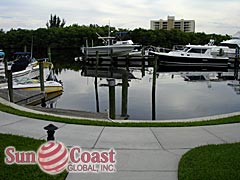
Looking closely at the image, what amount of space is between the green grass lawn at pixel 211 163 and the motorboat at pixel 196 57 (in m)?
39.5

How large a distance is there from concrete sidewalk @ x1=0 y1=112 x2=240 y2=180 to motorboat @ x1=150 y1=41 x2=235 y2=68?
37.4m

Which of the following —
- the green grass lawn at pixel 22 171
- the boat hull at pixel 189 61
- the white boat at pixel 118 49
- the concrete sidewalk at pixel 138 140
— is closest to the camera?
the green grass lawn at pixel 22 171

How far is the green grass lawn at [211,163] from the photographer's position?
5098mm

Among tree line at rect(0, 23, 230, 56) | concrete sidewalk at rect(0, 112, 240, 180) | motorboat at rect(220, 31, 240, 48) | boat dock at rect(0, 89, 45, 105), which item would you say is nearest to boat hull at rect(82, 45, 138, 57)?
motorboat at rect(220, 31, 240, 48)

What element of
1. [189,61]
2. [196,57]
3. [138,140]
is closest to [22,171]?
[138,140]

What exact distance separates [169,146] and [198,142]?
0.75 meters

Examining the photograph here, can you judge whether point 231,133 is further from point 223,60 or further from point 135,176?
point 223,60

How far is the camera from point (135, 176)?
17.1ft

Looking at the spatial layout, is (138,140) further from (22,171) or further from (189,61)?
(189,61)

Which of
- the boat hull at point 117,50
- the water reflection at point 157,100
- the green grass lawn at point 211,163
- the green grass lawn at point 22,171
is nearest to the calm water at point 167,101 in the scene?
the water reflection at point 157,100

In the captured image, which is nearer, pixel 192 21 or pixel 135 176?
pixel 135 176

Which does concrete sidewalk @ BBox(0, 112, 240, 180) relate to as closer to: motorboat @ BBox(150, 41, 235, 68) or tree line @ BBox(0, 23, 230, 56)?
motorboat @ BBox(150, 41, 235, 68)

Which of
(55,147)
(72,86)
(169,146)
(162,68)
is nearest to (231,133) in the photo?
(169,146)

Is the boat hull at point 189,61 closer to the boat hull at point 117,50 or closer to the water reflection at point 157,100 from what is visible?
the boat hull at point 117,50
